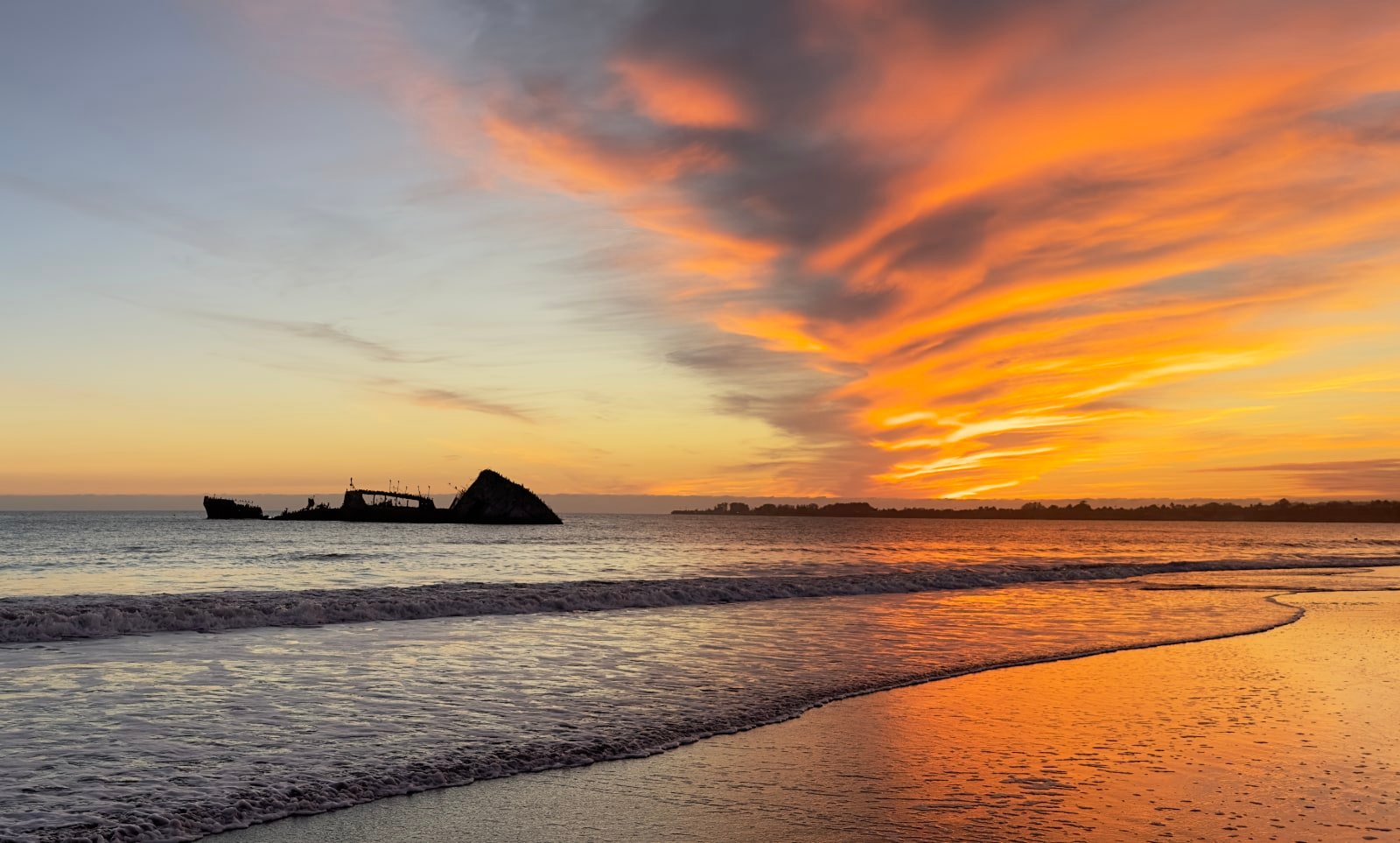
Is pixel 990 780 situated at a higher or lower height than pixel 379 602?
higher

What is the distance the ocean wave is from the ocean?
11cm

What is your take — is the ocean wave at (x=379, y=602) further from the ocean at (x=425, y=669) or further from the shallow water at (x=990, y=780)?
the shallow water at (x=990, y=780)

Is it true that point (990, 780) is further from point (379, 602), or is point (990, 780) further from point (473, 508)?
point (473, 508)

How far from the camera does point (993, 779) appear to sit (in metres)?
9.34

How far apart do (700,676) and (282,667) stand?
775 cm

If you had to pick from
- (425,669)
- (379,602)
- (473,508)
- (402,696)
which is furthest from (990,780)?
(473,508)

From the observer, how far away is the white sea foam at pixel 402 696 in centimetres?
884

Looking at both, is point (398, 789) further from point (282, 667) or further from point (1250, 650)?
point (1250, 650)

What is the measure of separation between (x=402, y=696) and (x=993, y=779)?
28.7 feet

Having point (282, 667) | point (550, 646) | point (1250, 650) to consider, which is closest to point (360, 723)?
point (282, 667)

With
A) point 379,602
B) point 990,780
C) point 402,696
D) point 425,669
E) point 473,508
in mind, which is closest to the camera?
point 990,780

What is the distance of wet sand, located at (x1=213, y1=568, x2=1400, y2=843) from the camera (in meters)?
7.76

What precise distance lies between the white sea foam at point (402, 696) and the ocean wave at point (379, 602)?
1.72m

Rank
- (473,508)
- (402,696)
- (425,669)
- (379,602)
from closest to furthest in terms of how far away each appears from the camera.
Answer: (402,696) < (425,669) < (379,602) < (473,508)
